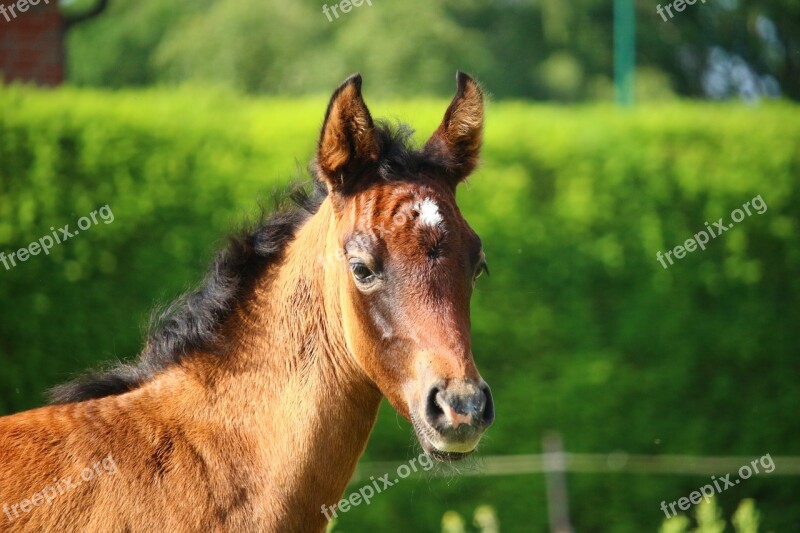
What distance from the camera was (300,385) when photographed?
317cm

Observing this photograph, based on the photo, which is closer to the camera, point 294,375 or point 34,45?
point 294,375

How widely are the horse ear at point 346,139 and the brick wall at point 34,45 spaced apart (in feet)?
26.0

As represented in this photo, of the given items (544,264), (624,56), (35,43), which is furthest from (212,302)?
(624,56)

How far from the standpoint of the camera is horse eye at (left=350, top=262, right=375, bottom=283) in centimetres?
305

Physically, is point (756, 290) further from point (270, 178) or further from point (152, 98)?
point (152, 98)

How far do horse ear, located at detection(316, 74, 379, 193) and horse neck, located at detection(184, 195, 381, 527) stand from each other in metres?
0.15

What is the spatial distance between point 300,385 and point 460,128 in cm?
116

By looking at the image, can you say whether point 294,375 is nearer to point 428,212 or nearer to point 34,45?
point 428,212

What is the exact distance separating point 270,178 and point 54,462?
562 centimetres

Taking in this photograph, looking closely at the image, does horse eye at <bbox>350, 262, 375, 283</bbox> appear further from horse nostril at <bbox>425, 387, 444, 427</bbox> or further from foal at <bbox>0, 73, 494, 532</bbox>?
horse nostril at <bbox>425, 387, 444, 427</bbox>

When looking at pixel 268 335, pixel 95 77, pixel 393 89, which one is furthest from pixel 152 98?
pixel 95 77

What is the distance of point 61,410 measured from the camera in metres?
3.17

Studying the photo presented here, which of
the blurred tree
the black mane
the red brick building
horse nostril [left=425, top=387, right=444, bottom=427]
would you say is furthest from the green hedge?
the blurred tree

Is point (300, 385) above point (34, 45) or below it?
above
